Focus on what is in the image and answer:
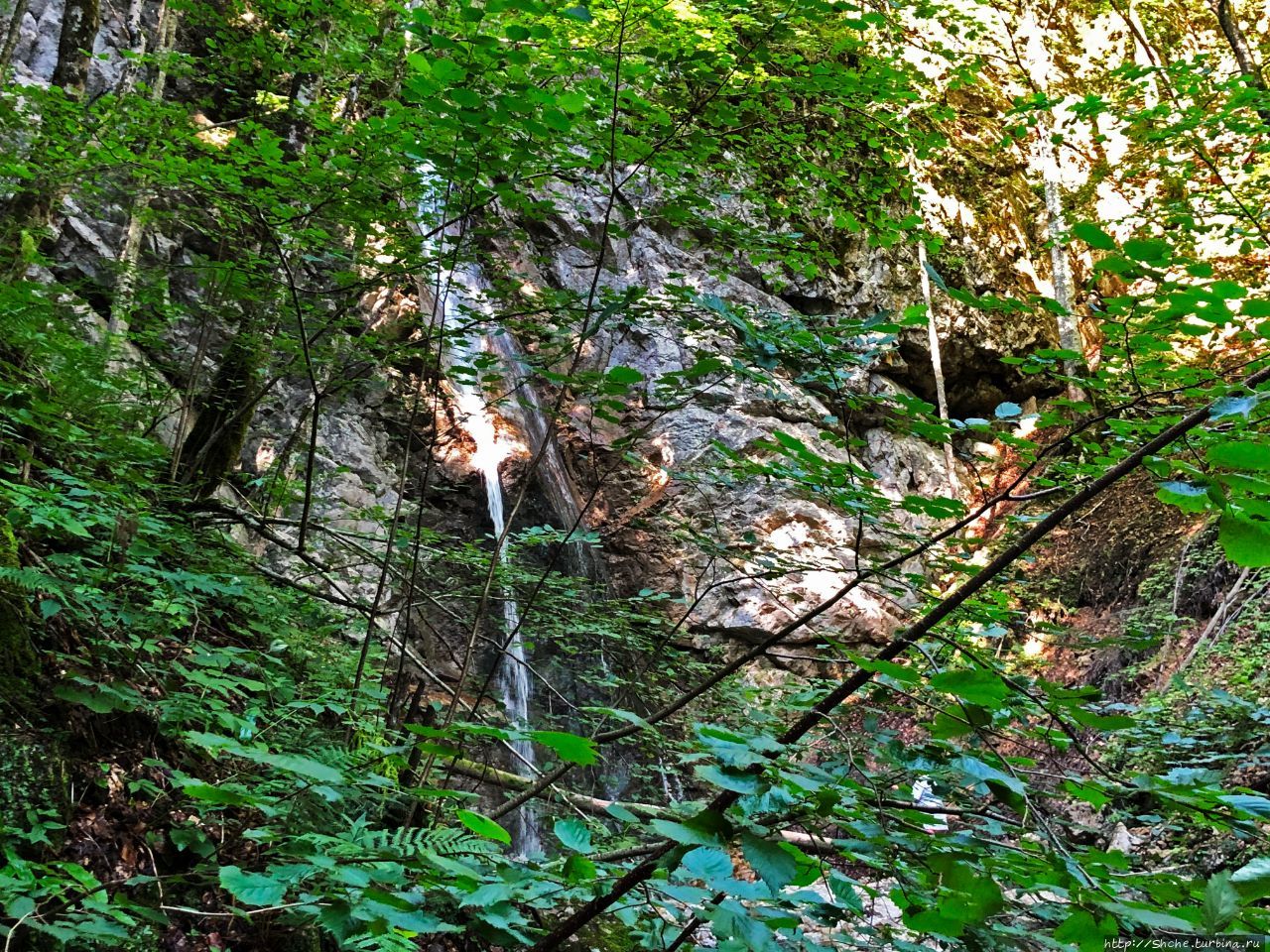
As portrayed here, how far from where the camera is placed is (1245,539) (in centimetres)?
77

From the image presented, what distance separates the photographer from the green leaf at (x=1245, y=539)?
762mm

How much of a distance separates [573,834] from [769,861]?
284 millimetres

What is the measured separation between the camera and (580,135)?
9.15ft

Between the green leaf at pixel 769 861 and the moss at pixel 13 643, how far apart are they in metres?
2.98

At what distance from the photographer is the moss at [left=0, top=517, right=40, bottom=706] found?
8.67 ft

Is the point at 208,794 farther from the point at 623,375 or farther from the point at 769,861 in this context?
the point at 623,375

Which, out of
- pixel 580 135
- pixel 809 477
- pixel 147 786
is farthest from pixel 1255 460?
pixel 147 786

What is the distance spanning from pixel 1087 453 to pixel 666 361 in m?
7.62

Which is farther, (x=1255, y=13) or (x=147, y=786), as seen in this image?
(x=1255, y=13)

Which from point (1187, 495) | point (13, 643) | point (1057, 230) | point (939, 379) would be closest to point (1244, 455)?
point (1187, 495)

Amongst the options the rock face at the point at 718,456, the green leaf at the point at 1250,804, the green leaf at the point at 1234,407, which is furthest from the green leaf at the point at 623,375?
the rock face at the point at 718,456

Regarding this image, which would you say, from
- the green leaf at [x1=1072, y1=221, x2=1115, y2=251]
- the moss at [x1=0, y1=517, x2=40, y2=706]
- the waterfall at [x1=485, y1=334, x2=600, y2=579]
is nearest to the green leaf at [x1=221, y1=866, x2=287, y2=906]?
the green leaf at [x1=1072, y1=221, x2=1115, y2=251]

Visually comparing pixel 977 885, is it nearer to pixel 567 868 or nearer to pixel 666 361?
pixel 567 868

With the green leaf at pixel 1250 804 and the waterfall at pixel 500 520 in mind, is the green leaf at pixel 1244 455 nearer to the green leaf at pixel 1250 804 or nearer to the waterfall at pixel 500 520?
the green leaf at pixel 1250 804
